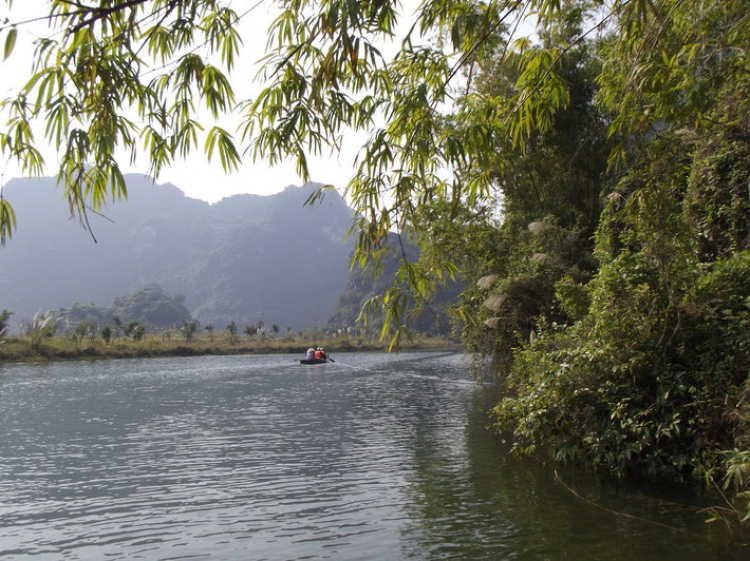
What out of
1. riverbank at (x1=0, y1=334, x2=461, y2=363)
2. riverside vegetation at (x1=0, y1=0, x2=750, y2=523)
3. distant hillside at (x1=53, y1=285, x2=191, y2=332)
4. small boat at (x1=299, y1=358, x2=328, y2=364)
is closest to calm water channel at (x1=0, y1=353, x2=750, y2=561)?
riverside vegetation at (x1=0, y1=0, x2=750, y2=523)

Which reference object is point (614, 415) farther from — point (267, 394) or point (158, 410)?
point (267, 394)

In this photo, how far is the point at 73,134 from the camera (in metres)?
3.41

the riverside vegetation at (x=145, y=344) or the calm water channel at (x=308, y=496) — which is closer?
the calm water channel at (x=308, y=496)

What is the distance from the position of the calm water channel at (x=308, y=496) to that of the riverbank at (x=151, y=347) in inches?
1052

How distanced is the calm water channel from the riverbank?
26713 millimetres

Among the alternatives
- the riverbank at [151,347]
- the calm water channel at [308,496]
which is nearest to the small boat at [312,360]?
the riverbank at [151,347]

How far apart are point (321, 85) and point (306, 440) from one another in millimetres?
11843

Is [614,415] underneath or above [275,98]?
underneath

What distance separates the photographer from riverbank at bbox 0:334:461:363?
162 ft

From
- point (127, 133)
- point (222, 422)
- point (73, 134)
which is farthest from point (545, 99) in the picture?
point (222, 422)

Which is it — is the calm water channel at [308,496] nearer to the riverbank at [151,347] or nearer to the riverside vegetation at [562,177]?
the riverside vegetation at [562,177]

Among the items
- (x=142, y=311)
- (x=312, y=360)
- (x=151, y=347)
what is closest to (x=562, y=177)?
(x=312, y=360)

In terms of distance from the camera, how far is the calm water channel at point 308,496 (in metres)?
7.12

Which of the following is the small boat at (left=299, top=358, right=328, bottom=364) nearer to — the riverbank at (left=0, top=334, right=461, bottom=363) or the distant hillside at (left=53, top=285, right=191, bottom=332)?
the riverbank at (left=0, top=334, right=461, bottom=363)
